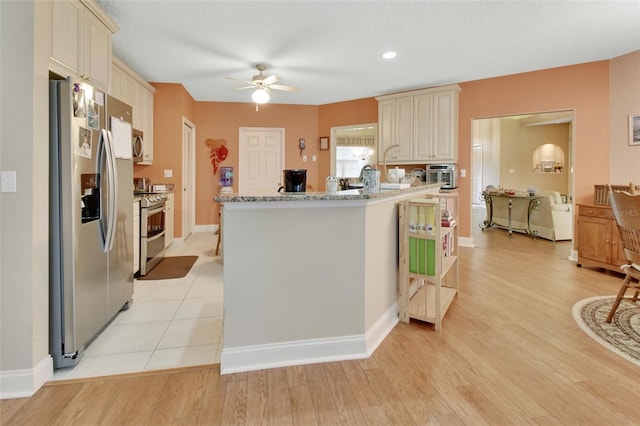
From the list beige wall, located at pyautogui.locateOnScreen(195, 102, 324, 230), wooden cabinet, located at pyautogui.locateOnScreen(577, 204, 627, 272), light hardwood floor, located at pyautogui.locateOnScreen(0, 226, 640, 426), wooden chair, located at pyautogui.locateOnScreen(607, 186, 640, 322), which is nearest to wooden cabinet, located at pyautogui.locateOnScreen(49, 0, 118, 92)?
light hardwood floor, located at pyautogui.locateOnScreen(0, 226, 640, 426)

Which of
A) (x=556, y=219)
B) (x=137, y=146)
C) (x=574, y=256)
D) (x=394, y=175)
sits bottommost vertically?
(x=574, y=256)

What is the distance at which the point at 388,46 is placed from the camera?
12.2 feet

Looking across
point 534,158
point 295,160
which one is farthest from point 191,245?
point 534,158

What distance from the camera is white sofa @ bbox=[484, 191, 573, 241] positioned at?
5543mm

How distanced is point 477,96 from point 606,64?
1503mm

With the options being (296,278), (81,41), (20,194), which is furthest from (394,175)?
(81,41)

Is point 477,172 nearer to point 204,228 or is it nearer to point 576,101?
point 576,101

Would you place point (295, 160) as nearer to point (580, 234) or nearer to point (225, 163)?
point (225, 163)

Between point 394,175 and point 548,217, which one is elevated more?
point 394,175

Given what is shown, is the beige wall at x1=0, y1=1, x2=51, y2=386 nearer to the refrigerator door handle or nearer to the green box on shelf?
the refrigerator door handle

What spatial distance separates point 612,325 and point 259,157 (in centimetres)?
576

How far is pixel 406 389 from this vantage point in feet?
5.48

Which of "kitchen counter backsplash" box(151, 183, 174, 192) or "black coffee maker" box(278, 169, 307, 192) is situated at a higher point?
"kitchen counter backsplash" box(151, 183, 174, 192)

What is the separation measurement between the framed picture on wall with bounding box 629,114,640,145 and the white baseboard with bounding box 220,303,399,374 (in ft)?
13.9
